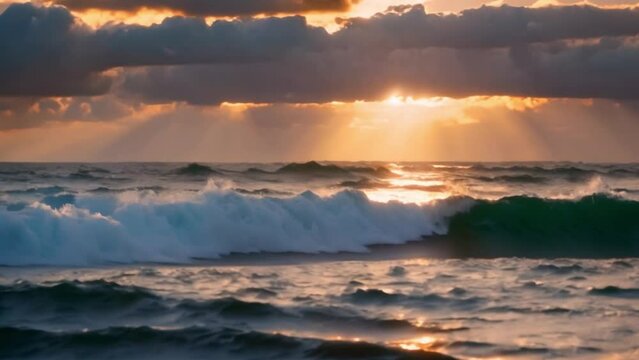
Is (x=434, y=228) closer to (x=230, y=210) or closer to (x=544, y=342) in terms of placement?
(x=230, y=210)

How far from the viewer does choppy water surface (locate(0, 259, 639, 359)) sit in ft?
39.6

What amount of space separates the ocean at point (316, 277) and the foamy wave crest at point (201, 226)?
5cm

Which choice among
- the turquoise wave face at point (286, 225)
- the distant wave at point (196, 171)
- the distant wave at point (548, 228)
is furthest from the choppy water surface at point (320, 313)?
the distant wave at point (196, 171)

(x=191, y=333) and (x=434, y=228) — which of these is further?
(x=434, y=228)

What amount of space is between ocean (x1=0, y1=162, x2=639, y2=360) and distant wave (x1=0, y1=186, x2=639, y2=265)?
0.05 meters

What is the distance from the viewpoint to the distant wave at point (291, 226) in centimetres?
2159

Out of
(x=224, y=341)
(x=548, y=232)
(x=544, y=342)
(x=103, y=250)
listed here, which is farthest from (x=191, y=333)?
(x=548, y=232)

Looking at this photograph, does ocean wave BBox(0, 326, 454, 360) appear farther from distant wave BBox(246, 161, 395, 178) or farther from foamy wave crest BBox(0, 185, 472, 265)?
distant wave BBox(246, 161, 395, 178)

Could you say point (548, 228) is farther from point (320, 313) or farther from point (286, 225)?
point (320, 313)

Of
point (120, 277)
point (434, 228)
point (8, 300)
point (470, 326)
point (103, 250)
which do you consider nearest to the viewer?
point (470, 326)

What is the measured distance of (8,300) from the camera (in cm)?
1498

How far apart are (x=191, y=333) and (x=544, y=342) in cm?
464

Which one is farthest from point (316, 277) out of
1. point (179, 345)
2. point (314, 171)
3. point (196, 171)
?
point (314, 171)

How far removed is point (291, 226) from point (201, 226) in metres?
2.65
